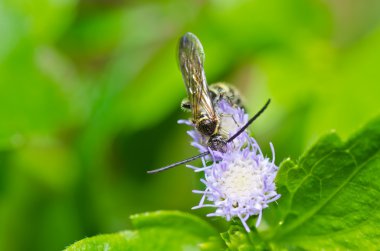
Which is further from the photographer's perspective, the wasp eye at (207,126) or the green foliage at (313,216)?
the wasp eye at (207,126)

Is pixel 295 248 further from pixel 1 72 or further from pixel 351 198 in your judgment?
pixel 1 72

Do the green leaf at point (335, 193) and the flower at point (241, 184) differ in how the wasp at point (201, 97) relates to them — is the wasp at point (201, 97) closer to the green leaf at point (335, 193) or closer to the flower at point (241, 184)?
the flower at point (241, 184)

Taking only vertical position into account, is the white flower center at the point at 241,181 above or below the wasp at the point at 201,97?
below

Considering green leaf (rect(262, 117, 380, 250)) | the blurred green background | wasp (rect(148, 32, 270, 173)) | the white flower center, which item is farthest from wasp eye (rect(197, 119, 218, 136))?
the blurred green background

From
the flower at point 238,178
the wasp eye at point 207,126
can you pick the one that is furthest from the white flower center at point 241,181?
the wasp eye at point 207,126

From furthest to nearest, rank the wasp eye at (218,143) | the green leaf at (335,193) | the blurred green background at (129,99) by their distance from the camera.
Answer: the blurred green background at (129,99) < the wasp eye at (218,143) < the green leaf at (335,193)

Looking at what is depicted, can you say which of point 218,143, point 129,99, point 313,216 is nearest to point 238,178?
point 218,143

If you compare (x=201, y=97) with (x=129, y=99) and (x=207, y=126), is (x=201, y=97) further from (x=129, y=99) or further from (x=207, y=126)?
(x=129, y=99)
